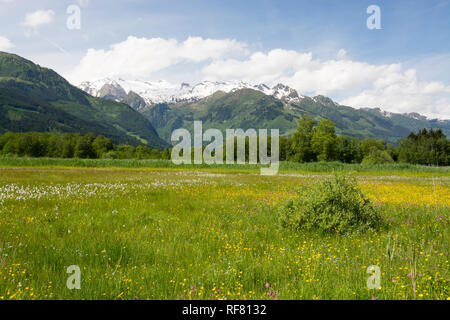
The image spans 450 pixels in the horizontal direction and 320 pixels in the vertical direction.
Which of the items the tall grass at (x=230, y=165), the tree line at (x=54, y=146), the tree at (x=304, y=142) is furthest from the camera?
the tree line at (x=54, y=146)

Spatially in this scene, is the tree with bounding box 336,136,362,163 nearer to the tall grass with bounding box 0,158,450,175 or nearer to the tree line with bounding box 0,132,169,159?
the tall grass with bounding box 0,158,450,175

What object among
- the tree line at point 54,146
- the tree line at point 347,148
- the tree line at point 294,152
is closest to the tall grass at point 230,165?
the tree line at point 347,148

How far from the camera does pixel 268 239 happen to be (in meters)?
6.60

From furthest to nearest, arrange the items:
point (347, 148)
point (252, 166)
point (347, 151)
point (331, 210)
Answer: point (347, 148) < point (347, 151) < point (252, 166) < point (331, 210)

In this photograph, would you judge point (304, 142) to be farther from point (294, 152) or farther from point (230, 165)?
point (230, 165)

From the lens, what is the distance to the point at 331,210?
293 inches

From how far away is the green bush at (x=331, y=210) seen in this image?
23.3 ft

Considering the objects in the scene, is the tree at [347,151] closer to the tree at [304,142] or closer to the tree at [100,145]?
the tree at [304,142]

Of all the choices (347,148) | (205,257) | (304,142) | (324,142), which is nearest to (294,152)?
(304,142)
